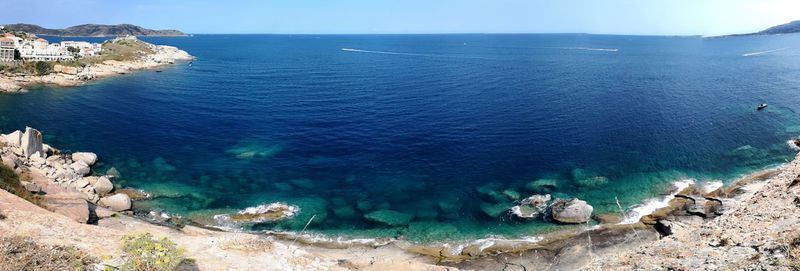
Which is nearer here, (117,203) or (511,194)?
(117,203)

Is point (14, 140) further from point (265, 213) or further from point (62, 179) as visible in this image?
point (265, 213)

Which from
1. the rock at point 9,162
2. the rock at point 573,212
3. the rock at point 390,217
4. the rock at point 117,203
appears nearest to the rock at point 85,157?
the rock at point 9,162

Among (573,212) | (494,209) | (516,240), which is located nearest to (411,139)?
(494,209)

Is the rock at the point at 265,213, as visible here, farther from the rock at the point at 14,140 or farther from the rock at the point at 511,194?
the rock at the point at 14,140

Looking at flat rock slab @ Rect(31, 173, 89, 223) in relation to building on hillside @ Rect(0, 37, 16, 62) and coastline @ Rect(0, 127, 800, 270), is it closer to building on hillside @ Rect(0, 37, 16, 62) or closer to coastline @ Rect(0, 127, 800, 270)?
coastline @ Rect(0, 127, 800, 270)

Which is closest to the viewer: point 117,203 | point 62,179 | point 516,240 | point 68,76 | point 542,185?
point 516,240
